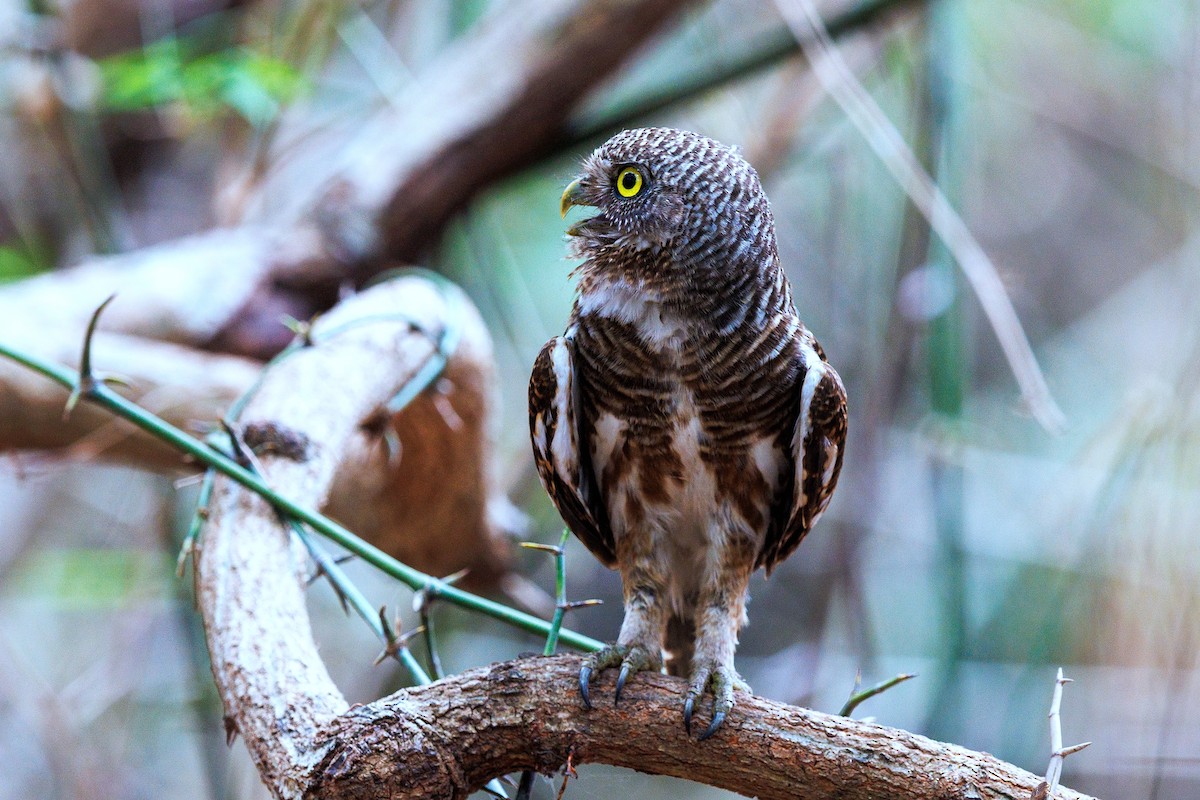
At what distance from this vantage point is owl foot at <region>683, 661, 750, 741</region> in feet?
5.24

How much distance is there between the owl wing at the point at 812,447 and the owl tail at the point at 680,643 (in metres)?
0.28

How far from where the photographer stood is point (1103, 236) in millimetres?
6625

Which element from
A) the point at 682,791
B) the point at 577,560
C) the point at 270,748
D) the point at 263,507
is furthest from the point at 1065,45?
the point at 270,748

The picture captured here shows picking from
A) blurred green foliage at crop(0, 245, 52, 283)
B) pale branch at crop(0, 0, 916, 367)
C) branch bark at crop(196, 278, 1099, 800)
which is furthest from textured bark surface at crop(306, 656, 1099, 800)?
blurred green foliage at crop(0, 245, 52, 283)

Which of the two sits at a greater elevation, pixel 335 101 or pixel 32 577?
pixel 335 101

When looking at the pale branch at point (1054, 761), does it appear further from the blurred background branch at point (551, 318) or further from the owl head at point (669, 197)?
A: the blurred background branch at point (551, 318)

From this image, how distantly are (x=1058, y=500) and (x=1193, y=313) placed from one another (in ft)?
3.30

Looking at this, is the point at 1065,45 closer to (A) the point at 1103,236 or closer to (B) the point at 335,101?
(A) the point at 1103,236

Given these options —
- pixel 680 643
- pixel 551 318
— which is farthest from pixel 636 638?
pixel 551 318

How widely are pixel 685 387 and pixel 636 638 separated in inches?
19.2

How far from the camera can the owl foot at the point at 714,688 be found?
5.24 ft

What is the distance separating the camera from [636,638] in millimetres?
1925

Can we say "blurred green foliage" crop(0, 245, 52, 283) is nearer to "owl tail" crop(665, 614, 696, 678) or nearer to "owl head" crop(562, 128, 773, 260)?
"owl head" crop(562, 128, 773, 260)

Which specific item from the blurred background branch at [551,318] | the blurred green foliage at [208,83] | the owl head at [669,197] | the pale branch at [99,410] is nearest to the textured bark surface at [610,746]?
the owl head at [669,197]
